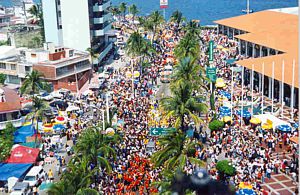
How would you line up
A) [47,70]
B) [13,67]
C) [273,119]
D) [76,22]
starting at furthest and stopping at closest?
[76,22]
[13,67]
[47,70]
[273,119]

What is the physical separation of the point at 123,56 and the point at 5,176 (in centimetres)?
4770

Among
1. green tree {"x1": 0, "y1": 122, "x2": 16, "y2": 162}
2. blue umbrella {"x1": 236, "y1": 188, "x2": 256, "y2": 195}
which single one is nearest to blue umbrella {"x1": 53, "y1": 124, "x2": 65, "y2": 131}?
green tree {"x1": 0, "y1": 122, "x2": 16, "y2": 162}

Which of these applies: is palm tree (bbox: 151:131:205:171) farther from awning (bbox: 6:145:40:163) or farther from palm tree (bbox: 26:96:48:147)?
palm tree (bbox: 26:96:48:147)

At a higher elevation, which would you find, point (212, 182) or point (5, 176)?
point (212, 182)

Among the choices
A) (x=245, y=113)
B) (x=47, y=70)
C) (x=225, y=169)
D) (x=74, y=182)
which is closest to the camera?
(x=74, y=182)

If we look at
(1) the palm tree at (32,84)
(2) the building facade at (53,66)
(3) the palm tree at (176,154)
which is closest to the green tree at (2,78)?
(2) the building facade at (53,66)

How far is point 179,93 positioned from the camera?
3491 cm

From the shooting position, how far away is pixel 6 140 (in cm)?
3969

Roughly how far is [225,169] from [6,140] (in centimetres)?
1823

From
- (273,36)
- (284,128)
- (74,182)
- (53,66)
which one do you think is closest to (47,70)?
(53,66)

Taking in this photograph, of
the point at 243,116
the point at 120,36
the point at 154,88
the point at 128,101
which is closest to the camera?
the point at 243,116

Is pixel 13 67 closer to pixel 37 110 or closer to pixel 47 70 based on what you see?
pixel 47 70

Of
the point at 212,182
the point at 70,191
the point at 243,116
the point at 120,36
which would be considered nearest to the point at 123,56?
the point at 120,36

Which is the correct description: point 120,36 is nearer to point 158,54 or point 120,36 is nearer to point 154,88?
point 158,54
